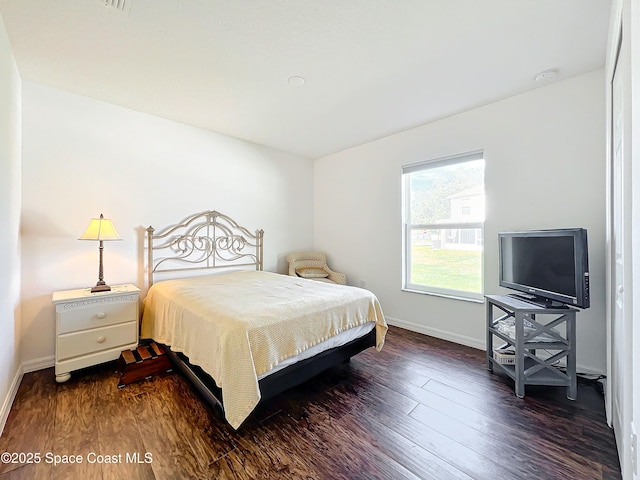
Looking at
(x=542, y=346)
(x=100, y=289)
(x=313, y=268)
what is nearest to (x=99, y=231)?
(x=100, y=289)

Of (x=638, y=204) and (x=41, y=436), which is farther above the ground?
(x=638, y=204)

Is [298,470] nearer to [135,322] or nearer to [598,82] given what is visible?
[135,322]

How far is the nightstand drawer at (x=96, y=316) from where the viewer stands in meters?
2.24

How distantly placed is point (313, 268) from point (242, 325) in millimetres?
2755

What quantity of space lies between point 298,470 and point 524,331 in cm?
193

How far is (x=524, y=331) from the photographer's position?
213cm

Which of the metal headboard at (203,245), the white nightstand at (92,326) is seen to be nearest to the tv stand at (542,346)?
the metal headboard at (203,245)

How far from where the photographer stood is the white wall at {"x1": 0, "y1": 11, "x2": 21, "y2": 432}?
1.77 m

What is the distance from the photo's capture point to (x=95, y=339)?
2.36 metres

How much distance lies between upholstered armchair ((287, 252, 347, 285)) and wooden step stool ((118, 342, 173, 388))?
2.03 metres

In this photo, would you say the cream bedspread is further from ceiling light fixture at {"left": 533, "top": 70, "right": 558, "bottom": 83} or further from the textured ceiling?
ceiling light fixture at {"left": 533, "top": 70, "right": 558, "bottom": 83}

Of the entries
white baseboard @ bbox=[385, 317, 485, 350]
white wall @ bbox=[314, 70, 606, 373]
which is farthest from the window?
white baseboard @ bbox=[385, 317, 485, 350]

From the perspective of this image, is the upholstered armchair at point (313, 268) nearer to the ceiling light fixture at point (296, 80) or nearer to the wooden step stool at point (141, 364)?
the wooden step stool at point (141, 364)

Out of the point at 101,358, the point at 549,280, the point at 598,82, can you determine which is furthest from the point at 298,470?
the point at 598,82
